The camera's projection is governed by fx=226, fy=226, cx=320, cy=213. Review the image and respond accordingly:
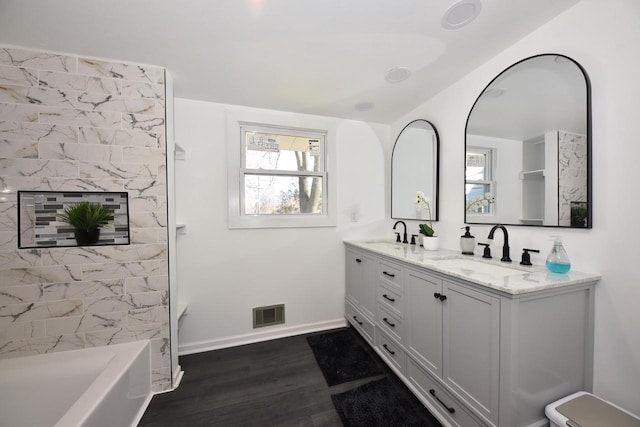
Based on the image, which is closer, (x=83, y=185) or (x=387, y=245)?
(x=83, y=185)

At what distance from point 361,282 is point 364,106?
5.81 feet

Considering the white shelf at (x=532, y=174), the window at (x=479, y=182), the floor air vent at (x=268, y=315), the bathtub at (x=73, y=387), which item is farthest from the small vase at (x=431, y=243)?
the bathtub at (x=73, y=387)

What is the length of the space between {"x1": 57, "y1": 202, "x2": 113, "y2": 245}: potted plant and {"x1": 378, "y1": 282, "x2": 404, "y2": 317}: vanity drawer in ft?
7.02

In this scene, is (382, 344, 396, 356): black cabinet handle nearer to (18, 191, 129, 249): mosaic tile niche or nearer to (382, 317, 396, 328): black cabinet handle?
(382, 317, 396, 328): black cabinet handle

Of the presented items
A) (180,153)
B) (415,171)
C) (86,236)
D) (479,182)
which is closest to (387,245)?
(415,171)

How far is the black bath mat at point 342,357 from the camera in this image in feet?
5.87

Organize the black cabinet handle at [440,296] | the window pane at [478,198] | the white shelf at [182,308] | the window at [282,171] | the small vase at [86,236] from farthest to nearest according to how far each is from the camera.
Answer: the window at [282,171], the white shelf at [182,308], the window pane at [478,198], the small vase at [86,236], the black cabinet handle at [440,296]

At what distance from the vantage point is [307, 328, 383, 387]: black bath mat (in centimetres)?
179

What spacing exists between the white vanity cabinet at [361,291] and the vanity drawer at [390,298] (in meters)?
0.11

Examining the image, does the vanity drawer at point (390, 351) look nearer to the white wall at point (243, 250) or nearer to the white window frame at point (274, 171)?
the white wall at point (243, 250)

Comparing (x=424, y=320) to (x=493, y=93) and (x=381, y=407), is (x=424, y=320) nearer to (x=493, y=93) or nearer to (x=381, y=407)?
(x=381, y=407)

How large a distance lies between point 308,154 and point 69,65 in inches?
75.0

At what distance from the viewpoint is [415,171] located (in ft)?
7.68

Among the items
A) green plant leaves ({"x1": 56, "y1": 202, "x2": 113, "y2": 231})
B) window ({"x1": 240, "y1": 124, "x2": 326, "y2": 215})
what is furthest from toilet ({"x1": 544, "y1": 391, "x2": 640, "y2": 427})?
green plant leaves ({"x1": 56, "y1": 202, "x2": 113, "y2": 231})
